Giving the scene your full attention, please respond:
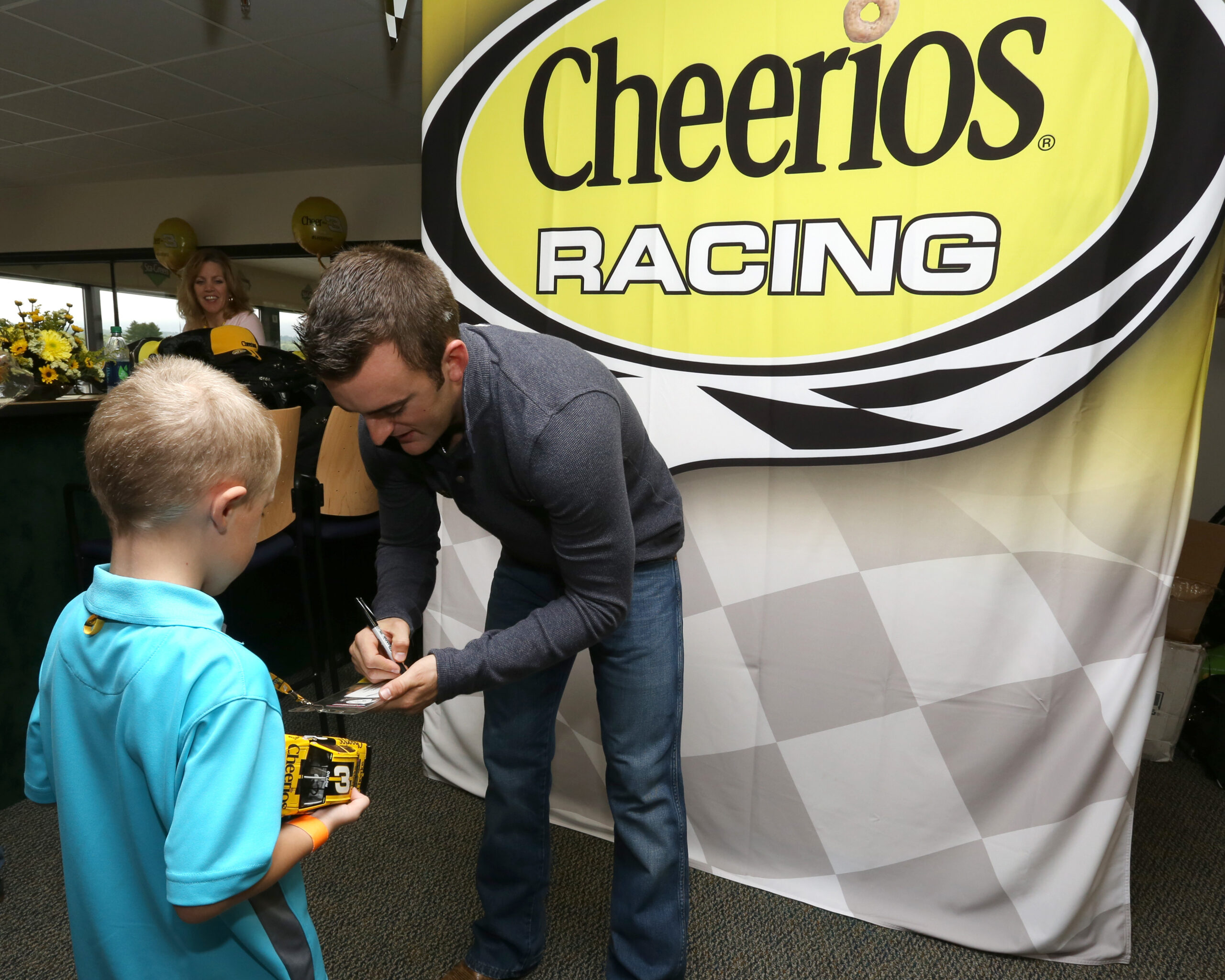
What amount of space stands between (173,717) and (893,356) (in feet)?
4.57

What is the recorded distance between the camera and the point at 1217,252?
1340mm

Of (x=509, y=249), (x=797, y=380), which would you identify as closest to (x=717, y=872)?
(x=797, y=380)

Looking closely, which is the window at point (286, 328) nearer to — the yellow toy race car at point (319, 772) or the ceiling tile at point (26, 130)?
the ceiling tile at point (26, 130)

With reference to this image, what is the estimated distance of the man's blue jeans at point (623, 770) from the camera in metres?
1.34

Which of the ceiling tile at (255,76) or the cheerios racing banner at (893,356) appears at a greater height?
the ceiling tile at (255,76)

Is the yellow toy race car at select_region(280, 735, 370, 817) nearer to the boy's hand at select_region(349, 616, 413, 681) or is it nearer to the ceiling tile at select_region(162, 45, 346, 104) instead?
the boy's hand at select_region(349, 616, 413, 681)

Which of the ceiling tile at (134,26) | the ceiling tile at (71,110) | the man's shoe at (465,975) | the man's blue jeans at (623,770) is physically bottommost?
the man's shoe at (465,975)

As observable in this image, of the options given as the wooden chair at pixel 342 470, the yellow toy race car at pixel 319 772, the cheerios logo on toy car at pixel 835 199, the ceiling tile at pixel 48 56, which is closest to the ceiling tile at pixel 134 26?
the ceiling tile at pixel 48 56

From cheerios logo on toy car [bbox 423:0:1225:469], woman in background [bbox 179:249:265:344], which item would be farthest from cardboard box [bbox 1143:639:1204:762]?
woman in background [bbox 179:249:265:344]

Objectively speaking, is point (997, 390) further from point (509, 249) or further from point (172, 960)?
point (172, 960)

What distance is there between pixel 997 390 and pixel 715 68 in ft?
2.92

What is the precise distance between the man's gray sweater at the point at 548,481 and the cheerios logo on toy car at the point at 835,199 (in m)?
0.52

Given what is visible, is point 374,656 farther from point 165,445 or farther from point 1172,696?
point 1172,696

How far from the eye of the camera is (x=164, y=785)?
0.71 meters
